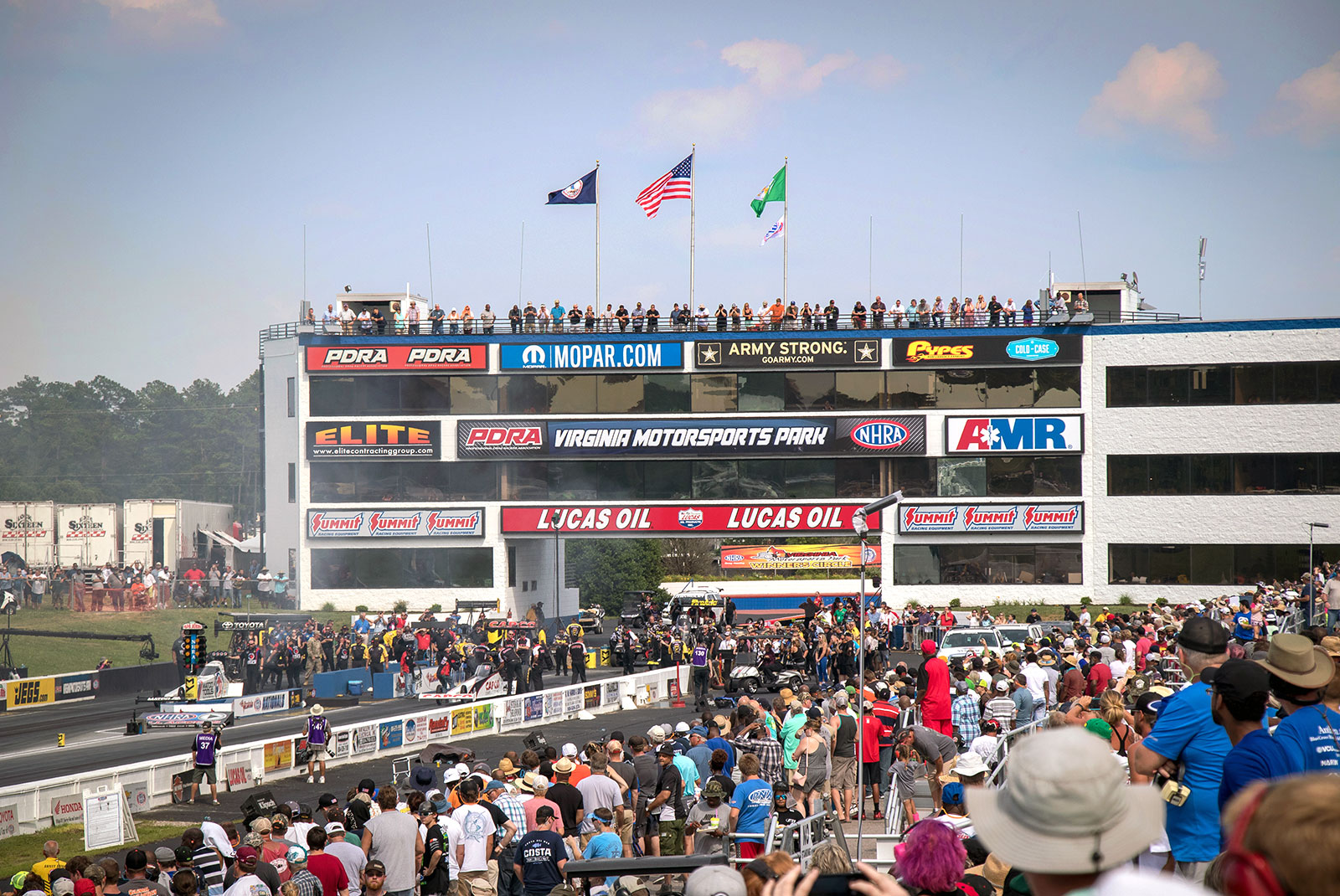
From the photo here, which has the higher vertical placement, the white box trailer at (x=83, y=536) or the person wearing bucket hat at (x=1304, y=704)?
the person wearing bucket hat at (x=1304, y=704)

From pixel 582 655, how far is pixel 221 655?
498 inches

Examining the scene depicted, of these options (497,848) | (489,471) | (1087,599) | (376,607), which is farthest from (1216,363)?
(497,848)

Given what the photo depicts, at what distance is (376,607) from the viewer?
58.4 metres

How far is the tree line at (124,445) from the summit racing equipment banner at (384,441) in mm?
37596

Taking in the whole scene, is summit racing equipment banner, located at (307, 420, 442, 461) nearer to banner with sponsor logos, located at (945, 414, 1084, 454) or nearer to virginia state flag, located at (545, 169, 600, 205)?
virginia state flag, located at (545, 169, 600, 205)

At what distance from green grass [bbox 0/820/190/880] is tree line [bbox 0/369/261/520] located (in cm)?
7636

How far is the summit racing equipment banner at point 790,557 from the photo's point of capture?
2544 inches

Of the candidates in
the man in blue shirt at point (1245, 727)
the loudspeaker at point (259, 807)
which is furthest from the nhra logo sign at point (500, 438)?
the man in blue shirt at point (1245, 727)

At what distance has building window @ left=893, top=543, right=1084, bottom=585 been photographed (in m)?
56.2

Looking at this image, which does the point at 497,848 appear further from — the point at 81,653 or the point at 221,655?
the point at 81,653

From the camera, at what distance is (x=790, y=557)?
2552 inches

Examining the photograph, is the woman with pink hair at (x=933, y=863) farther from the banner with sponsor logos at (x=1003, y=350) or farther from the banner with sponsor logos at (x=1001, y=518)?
the banner with sponsor logos at (x=1003, y=350)

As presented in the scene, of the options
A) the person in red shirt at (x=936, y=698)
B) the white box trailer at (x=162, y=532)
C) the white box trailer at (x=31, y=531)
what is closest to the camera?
the person in red shirt at (x=936, y=698)

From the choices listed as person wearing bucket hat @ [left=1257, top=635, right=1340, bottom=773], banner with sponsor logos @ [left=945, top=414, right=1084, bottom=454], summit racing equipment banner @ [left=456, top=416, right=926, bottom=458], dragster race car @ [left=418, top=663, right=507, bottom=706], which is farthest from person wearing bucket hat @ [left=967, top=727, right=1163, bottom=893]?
banner with sponsor logos @ [left=945, top=414, right=1084, bottom=454]
